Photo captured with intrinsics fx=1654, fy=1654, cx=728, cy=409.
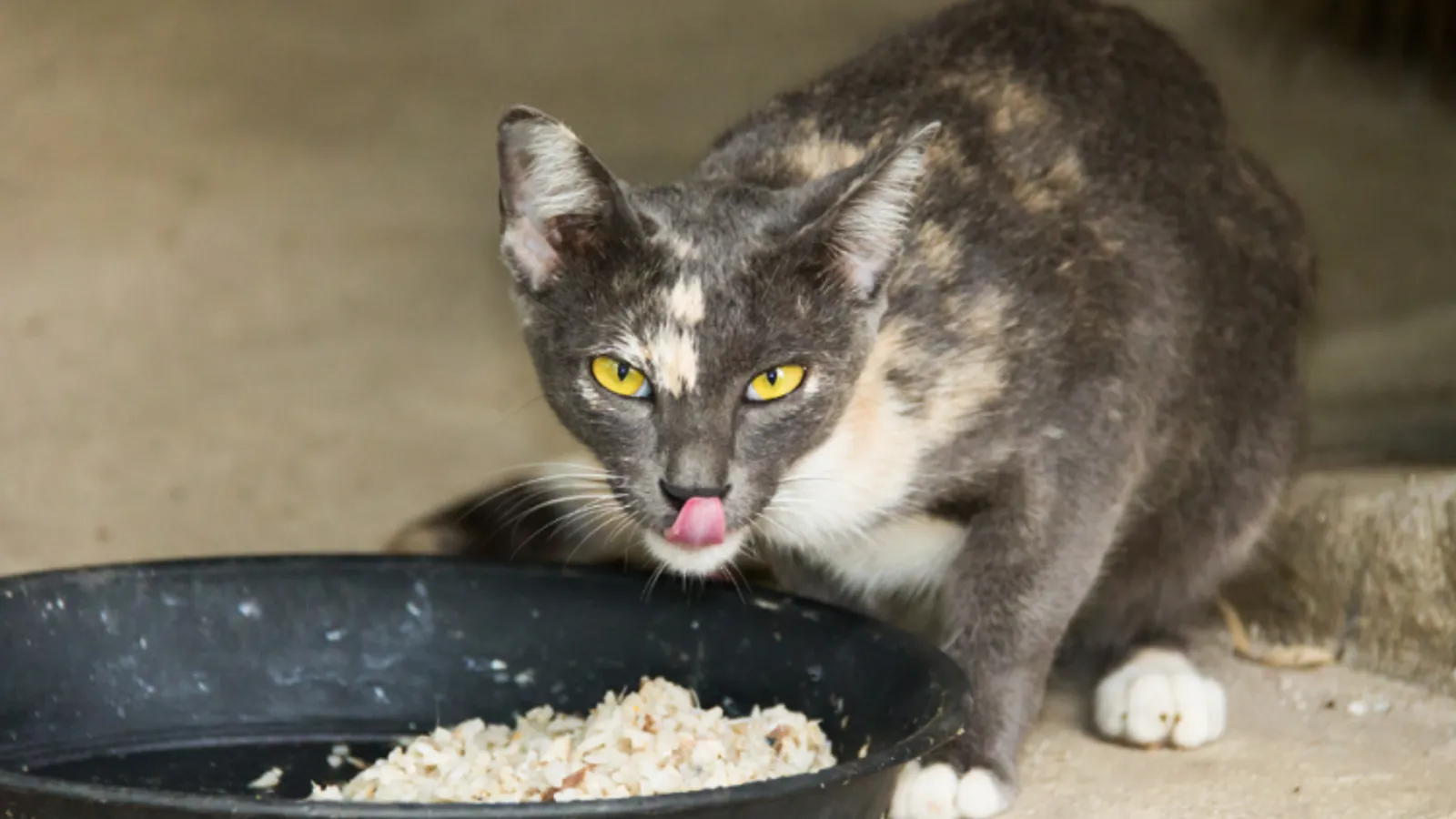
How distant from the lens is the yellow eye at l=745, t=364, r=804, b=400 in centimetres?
192

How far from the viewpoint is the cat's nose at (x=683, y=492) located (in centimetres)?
186

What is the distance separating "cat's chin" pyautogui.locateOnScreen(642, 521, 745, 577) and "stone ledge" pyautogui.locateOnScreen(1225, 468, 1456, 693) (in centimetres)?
112

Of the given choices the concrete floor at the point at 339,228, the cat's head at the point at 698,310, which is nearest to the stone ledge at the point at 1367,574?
the concrete floor at the point at 339,228

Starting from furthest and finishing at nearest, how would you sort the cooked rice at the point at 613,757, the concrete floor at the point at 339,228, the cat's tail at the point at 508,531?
the concrete floor at the point at 339,228 < the cat's tail at the point at 508,531 < the cooked rice at the point at 613,757

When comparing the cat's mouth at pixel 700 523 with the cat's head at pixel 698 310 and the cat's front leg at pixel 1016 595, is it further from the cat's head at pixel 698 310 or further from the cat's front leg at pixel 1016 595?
the cat's front leg at pixel 1016 595

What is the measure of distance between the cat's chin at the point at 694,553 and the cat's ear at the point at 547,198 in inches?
13.6

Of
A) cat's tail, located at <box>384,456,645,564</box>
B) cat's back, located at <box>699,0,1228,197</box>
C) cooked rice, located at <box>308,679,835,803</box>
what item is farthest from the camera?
cat's tail, located at <box>384,456,645,564</box>

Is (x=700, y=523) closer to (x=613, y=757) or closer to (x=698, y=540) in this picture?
(x=698, y=540)

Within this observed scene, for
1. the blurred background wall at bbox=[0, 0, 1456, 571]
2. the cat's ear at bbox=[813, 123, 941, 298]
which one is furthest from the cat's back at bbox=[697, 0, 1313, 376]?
the blurred background wall at bbox=[0, 0, 1456, 571]

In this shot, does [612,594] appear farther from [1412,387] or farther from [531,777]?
[1412,387]

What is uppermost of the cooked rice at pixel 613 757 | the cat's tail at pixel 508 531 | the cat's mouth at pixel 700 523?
the cat's mouth at pixel 700 523

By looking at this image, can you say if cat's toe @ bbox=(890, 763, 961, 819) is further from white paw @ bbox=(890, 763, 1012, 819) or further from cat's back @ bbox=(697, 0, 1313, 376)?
cat's back @ bbox=(697, 0, 1313, 376)

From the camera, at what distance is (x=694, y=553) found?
1.94 meters

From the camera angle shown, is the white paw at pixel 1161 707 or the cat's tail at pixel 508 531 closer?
the white paw at pixel 1161 707
